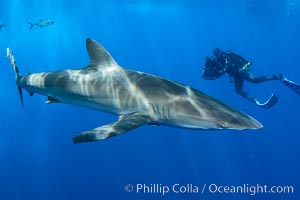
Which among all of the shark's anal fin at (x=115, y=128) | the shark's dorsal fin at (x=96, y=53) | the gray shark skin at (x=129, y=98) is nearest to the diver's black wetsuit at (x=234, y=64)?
the shark's dorsal fin at (x=96, y=53)

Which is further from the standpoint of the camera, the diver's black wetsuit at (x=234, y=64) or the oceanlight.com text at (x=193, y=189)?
the oceanlight.com text at (x=193, y=189)

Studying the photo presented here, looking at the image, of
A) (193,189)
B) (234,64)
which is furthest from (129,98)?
(193,189)

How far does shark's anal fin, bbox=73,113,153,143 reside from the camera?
4781 mm

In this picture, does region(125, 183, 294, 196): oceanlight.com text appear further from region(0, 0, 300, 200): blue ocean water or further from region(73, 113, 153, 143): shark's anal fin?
region(73, 113, 153, 143): shark's anal fin

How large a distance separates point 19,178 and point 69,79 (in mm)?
21609

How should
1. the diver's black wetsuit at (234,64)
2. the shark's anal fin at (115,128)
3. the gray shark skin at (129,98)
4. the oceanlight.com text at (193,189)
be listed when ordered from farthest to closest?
the oceanlight.com text at (193,189)
the diver's black wetsuit at (234,64)
the gray shark skin at (129,98)
the shark's anal fin at (115,128)

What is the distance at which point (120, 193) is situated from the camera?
24.3 meters

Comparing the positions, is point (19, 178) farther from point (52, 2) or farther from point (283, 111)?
point (283, 111)

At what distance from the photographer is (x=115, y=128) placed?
5031 mm

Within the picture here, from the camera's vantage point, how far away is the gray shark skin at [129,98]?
511 centimetres

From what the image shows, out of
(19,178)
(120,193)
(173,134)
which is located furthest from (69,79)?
(173,134)

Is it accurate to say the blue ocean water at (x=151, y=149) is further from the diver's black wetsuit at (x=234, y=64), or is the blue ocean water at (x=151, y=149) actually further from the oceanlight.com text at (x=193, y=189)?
the diver's black wetsuit at (x=234, y=64)

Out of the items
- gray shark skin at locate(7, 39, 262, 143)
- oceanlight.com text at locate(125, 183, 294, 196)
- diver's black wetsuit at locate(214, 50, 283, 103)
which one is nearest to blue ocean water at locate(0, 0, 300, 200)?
oceanlight.com text at locate(125, 183, 294, 196)

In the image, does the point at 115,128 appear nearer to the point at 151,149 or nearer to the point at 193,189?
the point at 193,189
